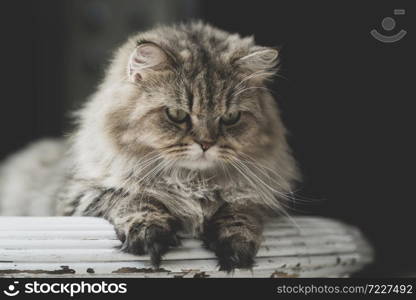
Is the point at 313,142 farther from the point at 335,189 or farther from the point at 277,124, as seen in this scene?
the point at 277,124

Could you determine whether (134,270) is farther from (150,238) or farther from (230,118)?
(230,118)

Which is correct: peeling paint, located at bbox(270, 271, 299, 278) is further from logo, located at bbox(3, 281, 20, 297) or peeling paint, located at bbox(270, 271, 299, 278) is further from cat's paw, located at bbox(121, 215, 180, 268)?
logo, located at bbox(3, 281, 20, 297)

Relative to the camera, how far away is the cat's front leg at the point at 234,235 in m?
1.21

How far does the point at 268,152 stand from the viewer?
1.58m

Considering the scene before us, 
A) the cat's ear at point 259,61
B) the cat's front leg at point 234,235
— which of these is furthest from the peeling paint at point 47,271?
the cat's ear at point 259,61

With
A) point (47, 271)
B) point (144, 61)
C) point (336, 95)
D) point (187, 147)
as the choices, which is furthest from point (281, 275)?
point (336, 95)

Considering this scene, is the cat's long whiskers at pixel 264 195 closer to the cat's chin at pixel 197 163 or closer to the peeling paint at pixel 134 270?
the cat's chin at pixel 197 163

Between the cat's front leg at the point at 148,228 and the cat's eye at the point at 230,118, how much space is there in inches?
12.1

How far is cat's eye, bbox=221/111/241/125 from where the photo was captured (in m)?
1.42

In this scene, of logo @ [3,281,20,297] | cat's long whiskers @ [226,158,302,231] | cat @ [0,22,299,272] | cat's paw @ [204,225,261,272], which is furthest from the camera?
cat's long whiskers @ [226,158,302,231]

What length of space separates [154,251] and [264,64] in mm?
717

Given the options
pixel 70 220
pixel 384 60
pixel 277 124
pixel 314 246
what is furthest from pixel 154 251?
pixel 384 60

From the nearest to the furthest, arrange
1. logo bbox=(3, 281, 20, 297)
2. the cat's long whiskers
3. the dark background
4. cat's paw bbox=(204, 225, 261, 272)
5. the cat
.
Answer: logo bbox=(3, 281, 20, 297) < cat's paw bbox=(204, 225, 261, 272) < the cat < the cat's long whiskers < the dark background

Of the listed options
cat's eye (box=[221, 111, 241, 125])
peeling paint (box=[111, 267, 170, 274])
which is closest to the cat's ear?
cat's eye (box=[221, 111, 241, 125])
